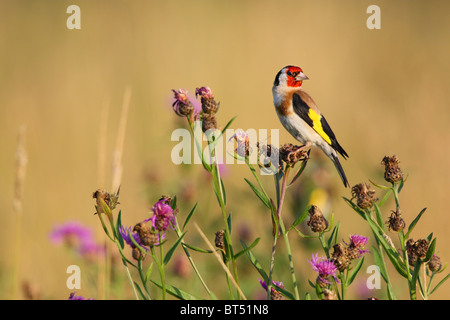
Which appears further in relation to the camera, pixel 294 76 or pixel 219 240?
pixel 294 76

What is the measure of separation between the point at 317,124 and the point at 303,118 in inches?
2.5

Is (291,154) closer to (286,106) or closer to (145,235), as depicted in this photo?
(145,235)

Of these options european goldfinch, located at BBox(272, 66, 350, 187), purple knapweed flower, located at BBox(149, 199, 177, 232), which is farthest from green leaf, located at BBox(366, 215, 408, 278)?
european goldfinch, located at BBox(272, 66, 350, 187)

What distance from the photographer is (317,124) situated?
2354 millimetres

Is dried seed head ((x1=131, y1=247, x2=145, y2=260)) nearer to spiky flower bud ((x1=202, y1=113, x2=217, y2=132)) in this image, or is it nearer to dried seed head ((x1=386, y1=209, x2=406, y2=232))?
spiky flower bud ((x1=202, y1=113, x2=217, y2=132))

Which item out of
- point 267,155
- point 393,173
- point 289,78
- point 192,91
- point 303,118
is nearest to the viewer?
point 393,173

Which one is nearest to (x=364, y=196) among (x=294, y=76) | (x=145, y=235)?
(x=145, y=235)

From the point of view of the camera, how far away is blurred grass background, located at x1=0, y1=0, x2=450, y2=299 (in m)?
3.84

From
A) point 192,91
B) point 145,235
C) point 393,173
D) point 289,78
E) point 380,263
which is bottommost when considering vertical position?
point 380,263

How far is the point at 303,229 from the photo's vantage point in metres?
2.76

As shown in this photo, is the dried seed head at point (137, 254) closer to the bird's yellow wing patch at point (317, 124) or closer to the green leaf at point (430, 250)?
the green leaf at point (430, 250)

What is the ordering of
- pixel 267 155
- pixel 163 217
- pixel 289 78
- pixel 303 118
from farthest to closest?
pixel 289 78, pixel 303 118, pixel 267 155, pixel 163 217

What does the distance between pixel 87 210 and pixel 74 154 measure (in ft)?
2.62

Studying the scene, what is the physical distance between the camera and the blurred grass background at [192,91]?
12.6ft
